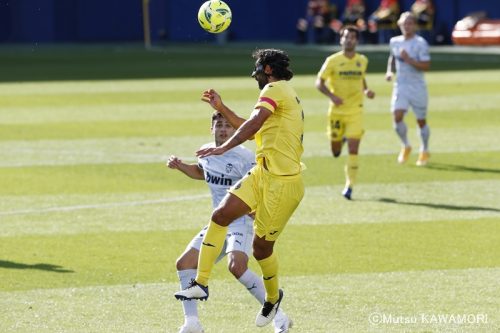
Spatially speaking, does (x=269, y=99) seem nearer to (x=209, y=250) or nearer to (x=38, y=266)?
(x=209, y=250)

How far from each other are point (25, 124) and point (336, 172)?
29.1 feet

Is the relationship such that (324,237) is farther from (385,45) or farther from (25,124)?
(385,45)

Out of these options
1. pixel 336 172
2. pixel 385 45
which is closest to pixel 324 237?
pixel 336 172

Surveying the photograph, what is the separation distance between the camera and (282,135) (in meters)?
10.1

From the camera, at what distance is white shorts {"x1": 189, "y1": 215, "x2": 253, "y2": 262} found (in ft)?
33.4

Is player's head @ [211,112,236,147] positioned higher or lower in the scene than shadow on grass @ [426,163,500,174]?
higher

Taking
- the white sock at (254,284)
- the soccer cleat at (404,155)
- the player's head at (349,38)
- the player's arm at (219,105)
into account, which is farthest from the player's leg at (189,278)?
the soccer cleat at (404,155)

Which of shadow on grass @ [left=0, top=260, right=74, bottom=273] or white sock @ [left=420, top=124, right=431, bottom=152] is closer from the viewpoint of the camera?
shadow on grass @ [left=0, top=260, right=74, bottom=273]

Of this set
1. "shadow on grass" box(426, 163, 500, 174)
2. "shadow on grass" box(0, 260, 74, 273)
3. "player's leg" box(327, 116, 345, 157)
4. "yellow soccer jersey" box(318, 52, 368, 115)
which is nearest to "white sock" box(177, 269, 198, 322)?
"shadow on grass" box(0, 260, 74, 273)

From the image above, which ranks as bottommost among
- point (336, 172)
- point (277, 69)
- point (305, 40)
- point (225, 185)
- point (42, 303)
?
point (305, 40)

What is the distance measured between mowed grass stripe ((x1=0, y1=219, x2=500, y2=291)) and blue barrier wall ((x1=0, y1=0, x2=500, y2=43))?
135ft

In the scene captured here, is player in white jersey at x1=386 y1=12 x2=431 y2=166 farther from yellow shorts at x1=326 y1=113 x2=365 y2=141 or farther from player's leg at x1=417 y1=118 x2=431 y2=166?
yellow shorts at x1=326 y1=113 x2=365 y2=141

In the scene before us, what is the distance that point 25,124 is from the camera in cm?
2630

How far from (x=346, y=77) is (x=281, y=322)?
9056 millimetres
